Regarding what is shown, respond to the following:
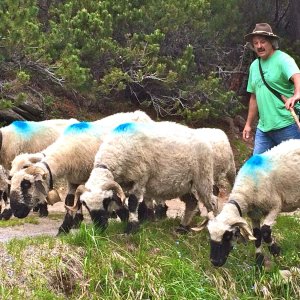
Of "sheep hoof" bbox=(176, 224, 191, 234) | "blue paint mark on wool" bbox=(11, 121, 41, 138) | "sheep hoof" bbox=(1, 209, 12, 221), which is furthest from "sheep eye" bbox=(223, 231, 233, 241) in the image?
"blue paint mark on wool" bbox=(11, 121, 41, 138)

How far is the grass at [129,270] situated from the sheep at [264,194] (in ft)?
1.09

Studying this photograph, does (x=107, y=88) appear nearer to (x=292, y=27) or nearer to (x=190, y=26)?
(x=190, y=26)

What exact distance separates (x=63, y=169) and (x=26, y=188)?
0.65 m

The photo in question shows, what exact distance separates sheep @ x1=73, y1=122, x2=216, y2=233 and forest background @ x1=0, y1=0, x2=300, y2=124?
4445 millimetres

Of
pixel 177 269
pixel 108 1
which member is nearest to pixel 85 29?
pixel 108 1

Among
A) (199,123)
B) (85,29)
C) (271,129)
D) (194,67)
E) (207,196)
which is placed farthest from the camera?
(199,123)

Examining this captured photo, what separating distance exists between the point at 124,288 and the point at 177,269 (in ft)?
2.28

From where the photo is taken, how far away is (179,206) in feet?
41.1

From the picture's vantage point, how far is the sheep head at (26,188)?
7801 millimetres

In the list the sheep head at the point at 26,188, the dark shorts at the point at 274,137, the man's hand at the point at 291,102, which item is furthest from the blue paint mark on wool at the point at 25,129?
the man's hand at the point at 291,102

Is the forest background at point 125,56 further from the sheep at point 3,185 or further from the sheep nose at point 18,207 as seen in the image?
the sheep nose at point 18,207

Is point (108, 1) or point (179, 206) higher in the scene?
point (108, 1)

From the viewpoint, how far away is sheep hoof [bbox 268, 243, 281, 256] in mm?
6984

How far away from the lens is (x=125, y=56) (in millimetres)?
14492
